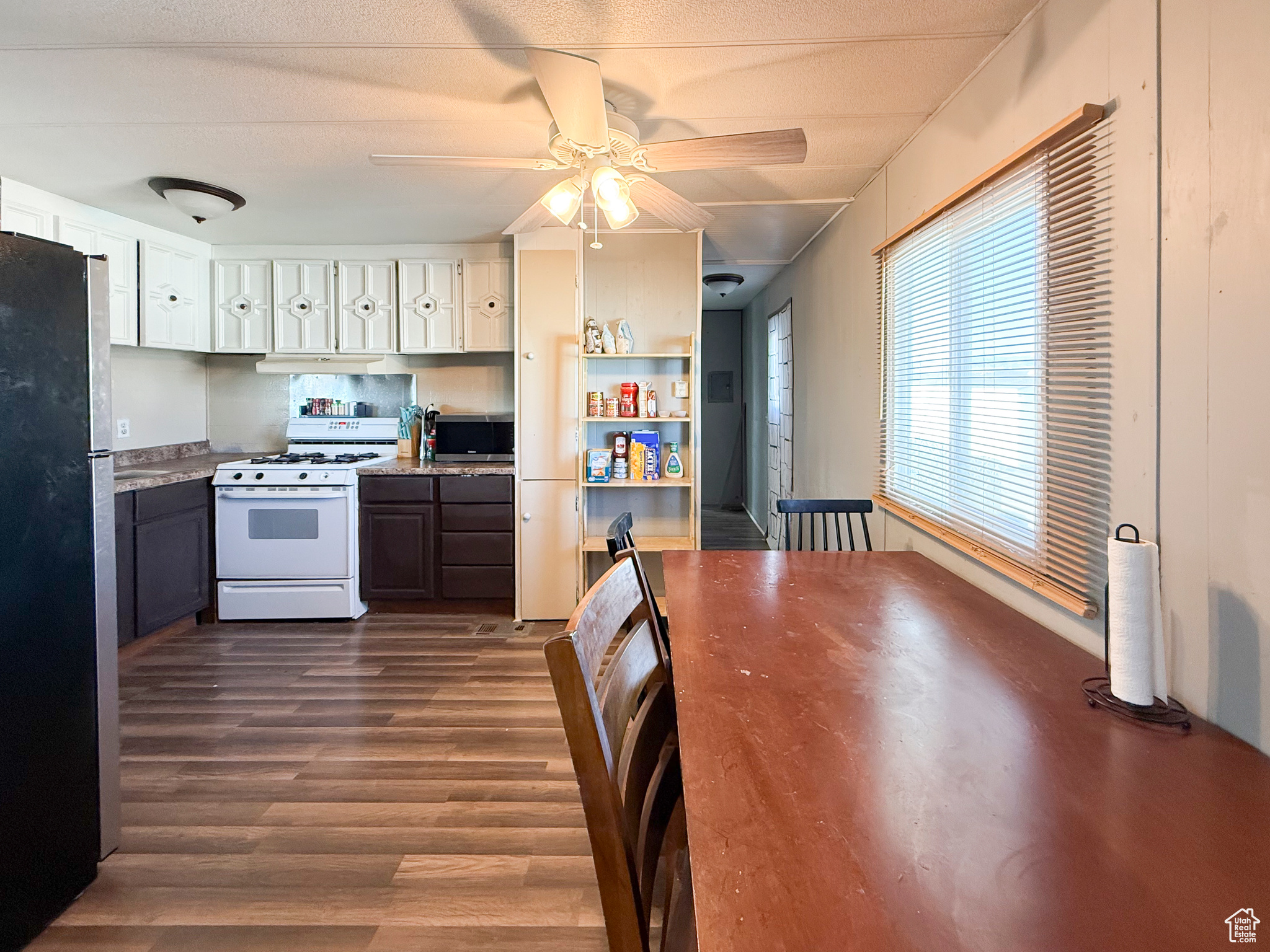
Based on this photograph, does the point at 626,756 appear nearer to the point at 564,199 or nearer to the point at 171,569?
the point at 564,199

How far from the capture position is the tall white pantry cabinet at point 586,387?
13.2 ft

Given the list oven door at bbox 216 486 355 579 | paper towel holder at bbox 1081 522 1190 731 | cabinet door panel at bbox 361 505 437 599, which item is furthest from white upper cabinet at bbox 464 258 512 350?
paper towel holder at bbox 1081 522 1190 731

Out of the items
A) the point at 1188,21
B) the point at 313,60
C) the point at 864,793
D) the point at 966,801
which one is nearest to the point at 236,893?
the point at 864,793

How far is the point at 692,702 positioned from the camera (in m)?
1.21

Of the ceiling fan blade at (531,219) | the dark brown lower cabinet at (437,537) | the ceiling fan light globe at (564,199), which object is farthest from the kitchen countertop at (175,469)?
the ceiling fan light globe at (564,199)

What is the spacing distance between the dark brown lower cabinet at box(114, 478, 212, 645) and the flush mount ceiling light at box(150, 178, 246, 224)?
1.41 metres

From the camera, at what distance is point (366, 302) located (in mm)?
4398

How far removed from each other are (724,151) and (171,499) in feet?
11.1

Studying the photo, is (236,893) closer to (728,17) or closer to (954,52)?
(728,17)

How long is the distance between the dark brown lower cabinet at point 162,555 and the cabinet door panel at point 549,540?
1802 millimetres

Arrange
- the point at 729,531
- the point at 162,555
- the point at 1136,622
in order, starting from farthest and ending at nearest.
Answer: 1. the point at 729,531
2. the point at 162,555
3. the point at 1136,622

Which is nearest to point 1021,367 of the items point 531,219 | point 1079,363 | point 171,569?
point 1079,363

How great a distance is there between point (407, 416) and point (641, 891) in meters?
4.11

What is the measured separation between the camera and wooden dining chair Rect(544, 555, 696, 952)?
2.80 feet
